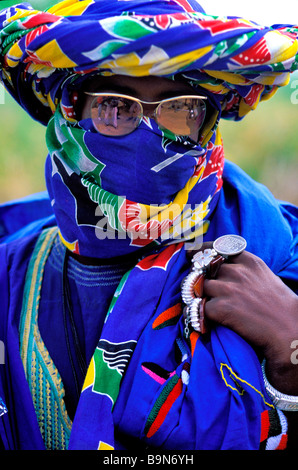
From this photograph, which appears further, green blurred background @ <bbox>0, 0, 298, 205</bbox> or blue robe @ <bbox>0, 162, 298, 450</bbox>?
green blurred background @ <bbox>0, 0, 298, 205</bbox>

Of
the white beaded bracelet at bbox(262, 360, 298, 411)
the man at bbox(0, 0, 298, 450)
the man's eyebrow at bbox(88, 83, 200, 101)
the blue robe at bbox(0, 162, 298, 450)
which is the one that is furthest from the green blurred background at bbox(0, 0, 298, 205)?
the white beaded bracelet at bbox(262, 360, 298, 411)

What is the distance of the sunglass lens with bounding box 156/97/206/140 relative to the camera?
56.1 inches

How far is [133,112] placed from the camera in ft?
4.61

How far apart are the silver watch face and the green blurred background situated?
2.50m

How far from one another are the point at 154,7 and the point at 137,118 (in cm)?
34

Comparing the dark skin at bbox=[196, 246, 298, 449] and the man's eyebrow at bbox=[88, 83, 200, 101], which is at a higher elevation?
the man's eyebrow at bbox=[88, 83, 200, 101]

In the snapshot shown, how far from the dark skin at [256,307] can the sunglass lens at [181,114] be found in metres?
0.05

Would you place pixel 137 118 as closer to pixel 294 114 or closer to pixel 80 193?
pixel 80 193

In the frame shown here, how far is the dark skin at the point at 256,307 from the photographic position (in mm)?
1271

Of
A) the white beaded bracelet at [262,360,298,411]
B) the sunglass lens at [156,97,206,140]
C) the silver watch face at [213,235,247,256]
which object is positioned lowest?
the white beaded bracelet at [262,360,298,411]

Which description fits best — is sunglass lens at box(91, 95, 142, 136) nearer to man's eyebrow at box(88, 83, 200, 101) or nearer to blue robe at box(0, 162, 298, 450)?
man's eyebrow at box(88, 83, 200, 101)

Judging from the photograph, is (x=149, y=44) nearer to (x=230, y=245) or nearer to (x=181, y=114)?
(x=181, y=114)
